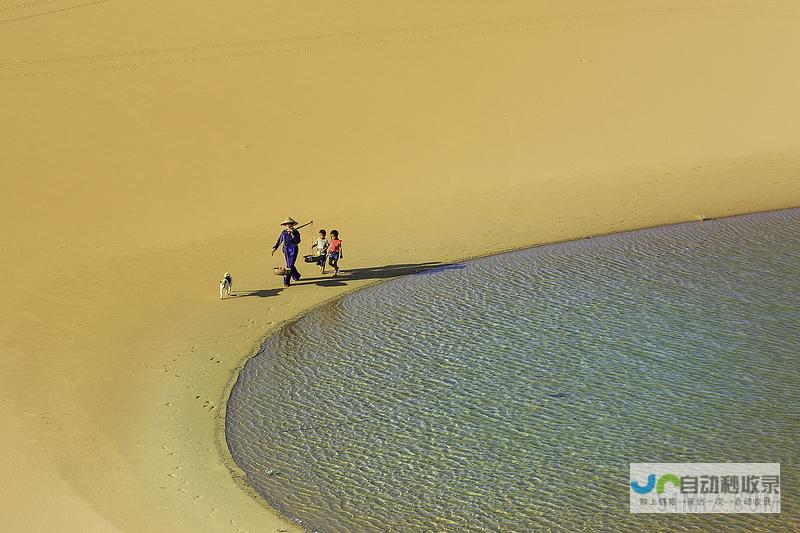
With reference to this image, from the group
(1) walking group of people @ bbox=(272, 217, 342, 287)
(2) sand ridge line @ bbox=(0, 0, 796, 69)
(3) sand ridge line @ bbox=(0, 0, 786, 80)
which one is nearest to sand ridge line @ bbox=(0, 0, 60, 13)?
(2) sand ridge line @ bbox=(0, 0, 796, 69)

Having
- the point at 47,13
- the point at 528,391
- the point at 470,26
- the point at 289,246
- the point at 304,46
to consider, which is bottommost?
the point at 528,391

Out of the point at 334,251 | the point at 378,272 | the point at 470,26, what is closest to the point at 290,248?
the point at 334,251

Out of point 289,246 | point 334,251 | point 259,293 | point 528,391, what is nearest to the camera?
point 528,391

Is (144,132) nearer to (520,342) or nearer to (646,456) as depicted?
(520,342)

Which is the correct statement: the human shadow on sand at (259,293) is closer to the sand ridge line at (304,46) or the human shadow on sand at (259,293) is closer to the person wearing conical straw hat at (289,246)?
the person wearing conical straw hat at (289,246)

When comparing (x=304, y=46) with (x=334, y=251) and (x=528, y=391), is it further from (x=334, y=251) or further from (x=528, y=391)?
(x=528, y=391)

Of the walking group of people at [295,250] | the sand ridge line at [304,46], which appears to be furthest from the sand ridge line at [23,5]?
the walking group of people at [295,250]

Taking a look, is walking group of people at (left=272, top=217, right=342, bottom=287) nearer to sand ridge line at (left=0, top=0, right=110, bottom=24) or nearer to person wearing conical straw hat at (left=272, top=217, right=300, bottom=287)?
person wearing conical straw hat at (left=272, top=217, right=300, bottom=287)
